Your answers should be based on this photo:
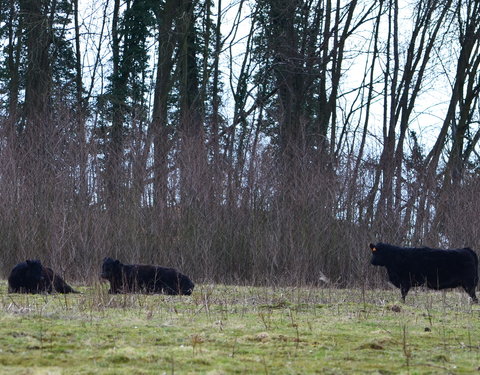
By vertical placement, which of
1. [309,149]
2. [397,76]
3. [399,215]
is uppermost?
[397,76]

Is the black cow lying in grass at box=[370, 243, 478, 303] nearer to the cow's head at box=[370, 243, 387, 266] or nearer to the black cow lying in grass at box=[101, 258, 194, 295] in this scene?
the cow's head at box=[370, 243, 387, 266]

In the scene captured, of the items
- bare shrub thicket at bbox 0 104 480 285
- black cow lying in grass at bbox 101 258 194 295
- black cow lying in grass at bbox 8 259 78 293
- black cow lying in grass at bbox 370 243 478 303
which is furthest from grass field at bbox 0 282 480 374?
bare shrub thicket at bbox 0 104 480 285

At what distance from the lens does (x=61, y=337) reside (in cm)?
831

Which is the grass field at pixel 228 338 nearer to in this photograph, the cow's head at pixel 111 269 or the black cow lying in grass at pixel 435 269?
the cow's head at pixel 111 269

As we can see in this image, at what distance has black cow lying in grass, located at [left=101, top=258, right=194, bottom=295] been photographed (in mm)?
15555

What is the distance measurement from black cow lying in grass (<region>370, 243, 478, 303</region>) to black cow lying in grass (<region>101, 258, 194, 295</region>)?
391 centimetres

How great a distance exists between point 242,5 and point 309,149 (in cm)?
961

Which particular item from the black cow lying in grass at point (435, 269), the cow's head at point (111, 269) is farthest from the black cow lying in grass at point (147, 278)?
the black cow lying in grass at point (435, 269)

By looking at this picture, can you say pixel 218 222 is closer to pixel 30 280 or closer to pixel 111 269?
pixel 111 269

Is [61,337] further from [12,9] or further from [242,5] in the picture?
[12,9]

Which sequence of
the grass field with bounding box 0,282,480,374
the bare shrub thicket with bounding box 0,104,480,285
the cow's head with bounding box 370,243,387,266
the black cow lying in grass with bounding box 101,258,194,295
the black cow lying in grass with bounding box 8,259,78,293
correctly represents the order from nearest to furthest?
the grass field with bounding box 0,282,480,374 < the black cow lying in grass with bounding box 8,259,78,293 < the black cow lying in grass with bounding box 101,258,194,295 < the cow's head with bounding box 370,243,387,266 < the bare shrub thicket with bounding box 0,104,480,285

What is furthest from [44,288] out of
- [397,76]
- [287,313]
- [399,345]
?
[397,76]

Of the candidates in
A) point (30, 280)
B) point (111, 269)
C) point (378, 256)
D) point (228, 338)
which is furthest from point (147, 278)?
point (228, 338)

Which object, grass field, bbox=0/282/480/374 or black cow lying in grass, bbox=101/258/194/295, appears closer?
grass field, bbox=0/282/480/374
